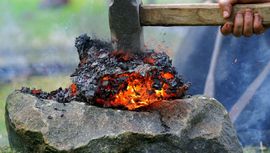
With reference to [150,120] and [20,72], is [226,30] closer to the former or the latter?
[150,120]

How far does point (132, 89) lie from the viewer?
3.91 m

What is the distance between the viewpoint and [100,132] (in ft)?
11.6

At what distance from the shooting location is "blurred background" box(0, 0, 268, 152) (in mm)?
7406

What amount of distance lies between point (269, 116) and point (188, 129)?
322 cm

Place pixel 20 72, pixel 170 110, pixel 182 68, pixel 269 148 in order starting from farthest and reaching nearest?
pixel 20 72 < pixel 182 68 < pixel 269 148 < pixel 170 110

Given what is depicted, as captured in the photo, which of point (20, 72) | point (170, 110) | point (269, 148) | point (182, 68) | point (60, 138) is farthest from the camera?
point (20, 72)

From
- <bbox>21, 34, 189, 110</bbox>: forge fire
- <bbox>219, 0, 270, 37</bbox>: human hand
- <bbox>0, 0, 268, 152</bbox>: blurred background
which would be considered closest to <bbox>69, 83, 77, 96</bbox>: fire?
<bbox>21, 34, 189, 110</bbox>: forge fire

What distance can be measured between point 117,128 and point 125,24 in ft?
2.52

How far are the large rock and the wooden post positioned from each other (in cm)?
50

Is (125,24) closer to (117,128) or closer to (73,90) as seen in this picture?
(73,90)

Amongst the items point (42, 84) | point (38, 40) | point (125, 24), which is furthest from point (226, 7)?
point (38, 40)

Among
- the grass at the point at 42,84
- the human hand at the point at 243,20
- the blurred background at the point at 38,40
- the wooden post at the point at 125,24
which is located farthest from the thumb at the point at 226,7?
the blurred background at the point at 38,40

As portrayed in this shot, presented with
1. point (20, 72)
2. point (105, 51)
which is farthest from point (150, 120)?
point (20, 72)

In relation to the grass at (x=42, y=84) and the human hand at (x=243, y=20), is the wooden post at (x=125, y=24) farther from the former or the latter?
the grass at (x=42, y=84)
